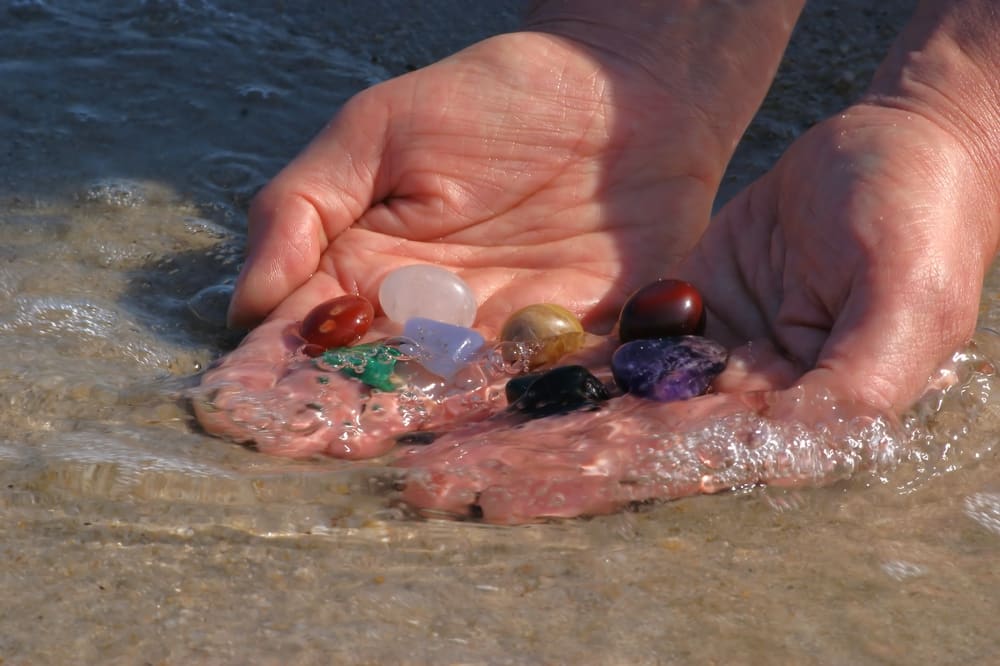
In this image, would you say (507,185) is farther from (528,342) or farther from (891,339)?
(891,339)

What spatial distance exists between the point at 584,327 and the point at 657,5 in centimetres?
118

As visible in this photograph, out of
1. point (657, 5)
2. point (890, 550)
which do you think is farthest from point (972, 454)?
point (657, 5)

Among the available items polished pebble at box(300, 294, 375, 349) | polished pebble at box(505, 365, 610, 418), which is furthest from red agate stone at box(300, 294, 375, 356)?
polished pebble at box(505, 365, 610, 418)

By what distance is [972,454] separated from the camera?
214cm

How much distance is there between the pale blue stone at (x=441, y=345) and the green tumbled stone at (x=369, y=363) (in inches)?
2.2

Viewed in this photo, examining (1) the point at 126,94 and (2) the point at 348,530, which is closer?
(2) the point at 348,530

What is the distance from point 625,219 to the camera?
3133 millimetres

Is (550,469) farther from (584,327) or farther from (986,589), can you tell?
(584,327)

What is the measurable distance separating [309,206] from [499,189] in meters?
0.56

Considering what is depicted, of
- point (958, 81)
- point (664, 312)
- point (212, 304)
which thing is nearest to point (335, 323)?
point (212, 304)

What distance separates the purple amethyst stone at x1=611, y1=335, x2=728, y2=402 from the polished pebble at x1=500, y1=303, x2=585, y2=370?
0.23 metres

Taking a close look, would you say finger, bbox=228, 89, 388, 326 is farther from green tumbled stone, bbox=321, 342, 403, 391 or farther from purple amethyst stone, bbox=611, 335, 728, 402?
purple amethyst stone, bbox=611, 335, 728, 402

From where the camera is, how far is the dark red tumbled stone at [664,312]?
7.94 feet

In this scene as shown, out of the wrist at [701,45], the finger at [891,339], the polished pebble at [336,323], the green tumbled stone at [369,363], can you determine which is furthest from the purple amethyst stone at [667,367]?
the wrist at [701,45]
